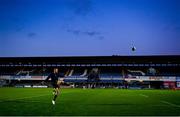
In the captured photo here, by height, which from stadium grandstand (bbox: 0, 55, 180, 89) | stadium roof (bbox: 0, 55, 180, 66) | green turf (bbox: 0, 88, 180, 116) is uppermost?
stadium roof (bbox: 0, 55, 180, 66)

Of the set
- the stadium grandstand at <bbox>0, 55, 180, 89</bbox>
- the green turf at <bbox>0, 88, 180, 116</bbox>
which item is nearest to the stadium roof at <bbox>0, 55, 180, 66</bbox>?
the stadium grandstand at <bbox>0, 55, 180, 89</bbox>

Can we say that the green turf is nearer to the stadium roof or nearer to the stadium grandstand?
the stadium grandstand

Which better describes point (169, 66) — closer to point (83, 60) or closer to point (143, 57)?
point (143, 57)

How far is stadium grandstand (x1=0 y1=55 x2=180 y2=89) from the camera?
3270 inches

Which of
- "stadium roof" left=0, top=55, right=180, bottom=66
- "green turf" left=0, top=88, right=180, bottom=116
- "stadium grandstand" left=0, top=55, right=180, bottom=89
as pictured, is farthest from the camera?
"stadium roof" left=0, top=55, right=180, bottom=66

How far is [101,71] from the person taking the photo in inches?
3588

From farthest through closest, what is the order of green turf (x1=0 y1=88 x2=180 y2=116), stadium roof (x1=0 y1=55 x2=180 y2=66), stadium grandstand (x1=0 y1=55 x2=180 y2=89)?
1. stadium roof (x1=0 y1=55 x2=180 y2=66)
2. stadium grandstand (x1=0 y1=55 x2=180 y2=89)
3. green turf (x1=0 y1=88 x2=180 y2=116)

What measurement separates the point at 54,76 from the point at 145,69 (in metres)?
72.7

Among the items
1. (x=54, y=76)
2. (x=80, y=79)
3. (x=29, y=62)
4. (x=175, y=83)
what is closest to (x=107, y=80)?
(x=80, y=79)

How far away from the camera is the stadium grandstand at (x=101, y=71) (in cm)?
8306

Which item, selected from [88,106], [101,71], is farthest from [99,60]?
[88,106]

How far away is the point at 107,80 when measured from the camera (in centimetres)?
8531

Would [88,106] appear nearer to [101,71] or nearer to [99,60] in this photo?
[101,71]

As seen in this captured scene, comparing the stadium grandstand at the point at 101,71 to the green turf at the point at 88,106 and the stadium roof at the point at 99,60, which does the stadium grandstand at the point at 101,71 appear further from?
the green turf at the point at 88,106
